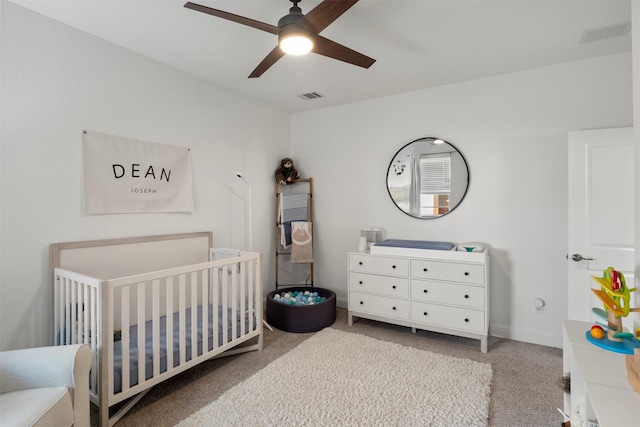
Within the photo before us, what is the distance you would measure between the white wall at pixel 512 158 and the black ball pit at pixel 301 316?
1.10 meters

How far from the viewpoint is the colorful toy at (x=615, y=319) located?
1.24 metres

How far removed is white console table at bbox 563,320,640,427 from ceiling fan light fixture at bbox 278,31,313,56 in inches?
74.2

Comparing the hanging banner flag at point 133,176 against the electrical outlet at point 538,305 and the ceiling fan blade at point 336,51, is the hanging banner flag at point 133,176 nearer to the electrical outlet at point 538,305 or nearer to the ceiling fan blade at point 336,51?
the ceiling fan blade at point 336,51

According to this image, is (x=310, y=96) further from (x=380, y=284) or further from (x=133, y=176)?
(x=380, y=284)

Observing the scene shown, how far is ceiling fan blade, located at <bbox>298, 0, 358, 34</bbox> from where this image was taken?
4.83ft

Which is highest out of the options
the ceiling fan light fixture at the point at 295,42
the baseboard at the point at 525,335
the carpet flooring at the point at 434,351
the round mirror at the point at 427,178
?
the ceiling fan light fixture at the point at 295,42

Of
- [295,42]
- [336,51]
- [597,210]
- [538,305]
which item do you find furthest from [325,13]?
[538,305]

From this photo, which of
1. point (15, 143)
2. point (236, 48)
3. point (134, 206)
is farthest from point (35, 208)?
point (236, 48)

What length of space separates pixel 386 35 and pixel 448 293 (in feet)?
6.91

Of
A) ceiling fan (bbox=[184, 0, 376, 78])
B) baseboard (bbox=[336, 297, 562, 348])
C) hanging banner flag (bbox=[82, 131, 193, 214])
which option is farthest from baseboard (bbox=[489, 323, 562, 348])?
hanging banner flag (bbox=[82, 131, 193, 214])

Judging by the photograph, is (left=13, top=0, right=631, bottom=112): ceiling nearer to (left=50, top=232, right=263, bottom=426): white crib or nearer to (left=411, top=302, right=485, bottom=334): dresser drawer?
(left=50, top=232, right=263, bottom=426): white crib

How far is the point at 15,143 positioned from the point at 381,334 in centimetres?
307

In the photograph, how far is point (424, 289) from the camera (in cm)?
286

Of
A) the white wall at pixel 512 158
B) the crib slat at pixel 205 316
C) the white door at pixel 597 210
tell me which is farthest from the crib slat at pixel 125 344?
the white door at pixel 597 210
